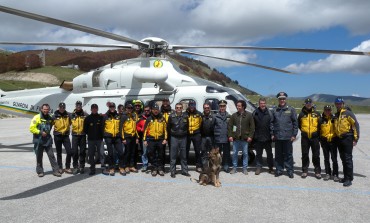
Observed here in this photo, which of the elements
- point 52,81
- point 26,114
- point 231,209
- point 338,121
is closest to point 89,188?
point 231,209

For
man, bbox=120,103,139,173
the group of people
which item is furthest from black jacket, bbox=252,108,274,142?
man, bbox=120,103,139,173

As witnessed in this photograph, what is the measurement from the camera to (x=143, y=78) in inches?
328

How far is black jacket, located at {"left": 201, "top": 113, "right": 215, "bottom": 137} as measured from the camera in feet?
23.2

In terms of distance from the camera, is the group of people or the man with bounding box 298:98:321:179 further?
the group of people

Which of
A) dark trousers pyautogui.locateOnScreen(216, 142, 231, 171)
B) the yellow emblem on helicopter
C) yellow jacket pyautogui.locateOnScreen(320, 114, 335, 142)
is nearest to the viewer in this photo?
yellow jacket pyautogui.locateOnScreen(320, 114, 335, 142)

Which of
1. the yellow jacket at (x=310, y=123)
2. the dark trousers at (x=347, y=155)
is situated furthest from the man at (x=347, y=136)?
the yellow jacket at (x=310, y=123)

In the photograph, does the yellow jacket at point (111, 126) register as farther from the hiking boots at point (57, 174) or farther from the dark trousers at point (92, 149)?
the hiking boots at point (57, 174)

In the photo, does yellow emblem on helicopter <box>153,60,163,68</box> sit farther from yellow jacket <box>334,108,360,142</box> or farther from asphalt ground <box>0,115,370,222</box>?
yellow jacket <box>334,108,360,142</box>

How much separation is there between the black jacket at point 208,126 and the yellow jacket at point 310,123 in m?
2.00

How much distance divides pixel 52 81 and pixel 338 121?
2729 inches

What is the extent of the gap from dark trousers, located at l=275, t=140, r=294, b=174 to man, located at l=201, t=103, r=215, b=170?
1.51 m

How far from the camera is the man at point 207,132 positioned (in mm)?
7094

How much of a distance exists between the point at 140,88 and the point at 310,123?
188 inches

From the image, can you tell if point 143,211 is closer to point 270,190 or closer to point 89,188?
point 89,188
